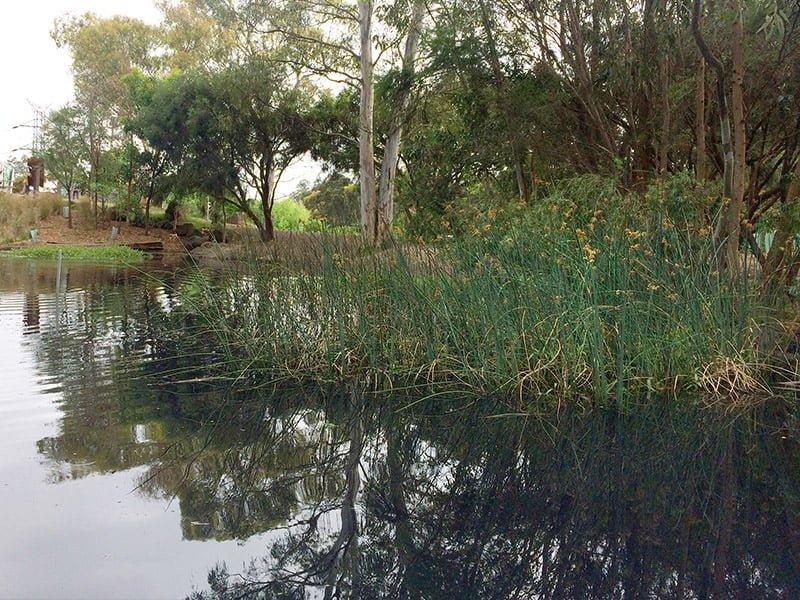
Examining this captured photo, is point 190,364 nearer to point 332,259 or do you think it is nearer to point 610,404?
point 332,259

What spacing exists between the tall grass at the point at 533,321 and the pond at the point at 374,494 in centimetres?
23

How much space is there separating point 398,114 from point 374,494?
12.3 meters

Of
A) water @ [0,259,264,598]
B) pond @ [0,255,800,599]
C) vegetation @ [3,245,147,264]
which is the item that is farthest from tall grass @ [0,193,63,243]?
pond @ [0,255,800,599]

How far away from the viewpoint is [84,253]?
70.0ft

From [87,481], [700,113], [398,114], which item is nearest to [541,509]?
[87,481]

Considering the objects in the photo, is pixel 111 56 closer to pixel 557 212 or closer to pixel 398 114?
pixel 398 114

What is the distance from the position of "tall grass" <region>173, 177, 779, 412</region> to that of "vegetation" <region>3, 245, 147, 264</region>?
587 inches

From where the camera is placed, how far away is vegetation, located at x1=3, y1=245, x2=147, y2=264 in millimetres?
20156

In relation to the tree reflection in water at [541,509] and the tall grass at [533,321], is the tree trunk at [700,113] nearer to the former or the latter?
the tall grass at [533,321]

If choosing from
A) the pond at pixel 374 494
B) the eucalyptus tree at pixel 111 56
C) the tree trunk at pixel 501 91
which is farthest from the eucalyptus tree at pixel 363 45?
the eucalyptus tree at pixel 111 56

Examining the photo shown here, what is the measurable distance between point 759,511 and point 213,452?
2568 millimetres

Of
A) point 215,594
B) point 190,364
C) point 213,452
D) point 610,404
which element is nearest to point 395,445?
point 213,452

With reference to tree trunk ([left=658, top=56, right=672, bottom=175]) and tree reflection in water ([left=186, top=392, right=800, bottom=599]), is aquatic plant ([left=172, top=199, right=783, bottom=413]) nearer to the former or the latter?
tree reflection in water ([left=186, top=392, right=800, bottom=599])

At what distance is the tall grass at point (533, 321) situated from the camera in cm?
512
